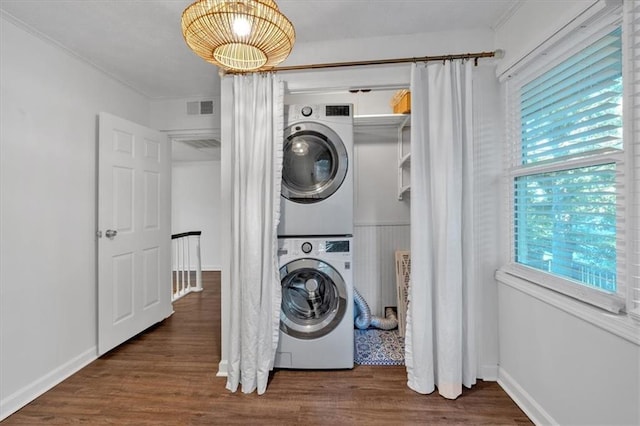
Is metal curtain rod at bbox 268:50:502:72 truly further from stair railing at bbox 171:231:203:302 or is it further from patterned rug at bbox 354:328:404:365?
stair railing at bbox 171:231:203:302

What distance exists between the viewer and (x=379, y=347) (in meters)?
2.36

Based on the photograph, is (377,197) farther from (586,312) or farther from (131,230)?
(131,230)

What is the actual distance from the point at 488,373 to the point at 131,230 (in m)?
3.09

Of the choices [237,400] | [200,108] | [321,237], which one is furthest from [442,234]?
[200,108]

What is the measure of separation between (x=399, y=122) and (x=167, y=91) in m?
2.32

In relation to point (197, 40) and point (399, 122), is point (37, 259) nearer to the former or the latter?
point (197, 40)

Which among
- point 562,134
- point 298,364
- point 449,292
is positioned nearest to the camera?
point 562,134

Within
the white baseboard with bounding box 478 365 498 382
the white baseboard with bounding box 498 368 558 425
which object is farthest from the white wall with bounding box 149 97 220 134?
the white baseboard with bounding box 498 368 558 425

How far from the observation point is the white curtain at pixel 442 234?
179 cm

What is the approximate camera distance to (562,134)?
4.65 feet

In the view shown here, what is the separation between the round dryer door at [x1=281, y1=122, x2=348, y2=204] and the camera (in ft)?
6.72

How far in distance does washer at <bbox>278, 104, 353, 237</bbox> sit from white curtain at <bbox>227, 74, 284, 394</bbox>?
14 cm

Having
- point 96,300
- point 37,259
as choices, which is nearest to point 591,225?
point 37,259

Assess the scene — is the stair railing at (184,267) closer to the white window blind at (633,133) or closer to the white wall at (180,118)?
the white wall at (180,118)
